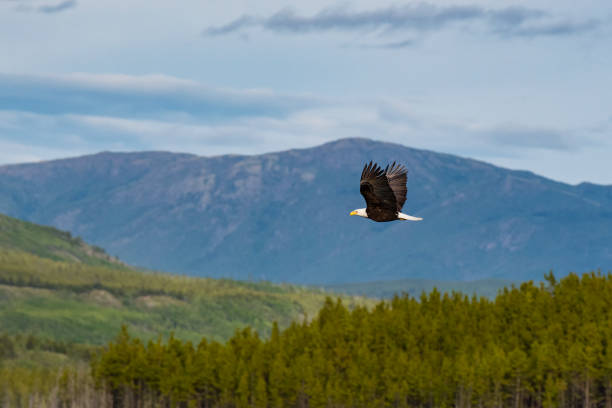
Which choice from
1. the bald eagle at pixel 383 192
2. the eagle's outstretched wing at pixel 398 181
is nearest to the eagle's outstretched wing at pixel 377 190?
the bald eagle at pixel 383 192

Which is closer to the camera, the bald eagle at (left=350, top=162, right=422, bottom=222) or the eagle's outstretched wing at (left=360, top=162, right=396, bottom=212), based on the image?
the bald eagle at (left=350, top=162, right=422, bottom=222)

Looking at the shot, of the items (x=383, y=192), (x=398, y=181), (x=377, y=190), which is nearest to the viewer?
(x=383, y=192)

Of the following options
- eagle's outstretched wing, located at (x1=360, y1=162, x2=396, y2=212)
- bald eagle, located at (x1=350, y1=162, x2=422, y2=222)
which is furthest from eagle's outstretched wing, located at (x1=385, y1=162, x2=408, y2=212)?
eagle's outstretched wing, located at (x1=360, y1=162, x2=396, y2=212)

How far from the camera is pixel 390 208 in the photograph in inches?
1823

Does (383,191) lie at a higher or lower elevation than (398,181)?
lower

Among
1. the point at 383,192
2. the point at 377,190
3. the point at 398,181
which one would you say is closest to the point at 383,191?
the point at 383,192

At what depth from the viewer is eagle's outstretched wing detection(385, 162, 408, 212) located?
155ft

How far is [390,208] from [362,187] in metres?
2.18

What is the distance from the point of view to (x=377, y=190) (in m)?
47.9

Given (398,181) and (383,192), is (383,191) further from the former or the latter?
(398,181)

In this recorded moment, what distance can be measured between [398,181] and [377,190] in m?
1.40

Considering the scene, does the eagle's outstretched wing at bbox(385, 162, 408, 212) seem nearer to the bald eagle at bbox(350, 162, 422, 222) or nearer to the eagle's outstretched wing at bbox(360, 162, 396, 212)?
the bald eagle at bbox(350, 162, 422, 222)

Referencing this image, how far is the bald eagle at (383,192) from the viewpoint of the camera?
152 feet

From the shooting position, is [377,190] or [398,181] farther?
[398,181]
